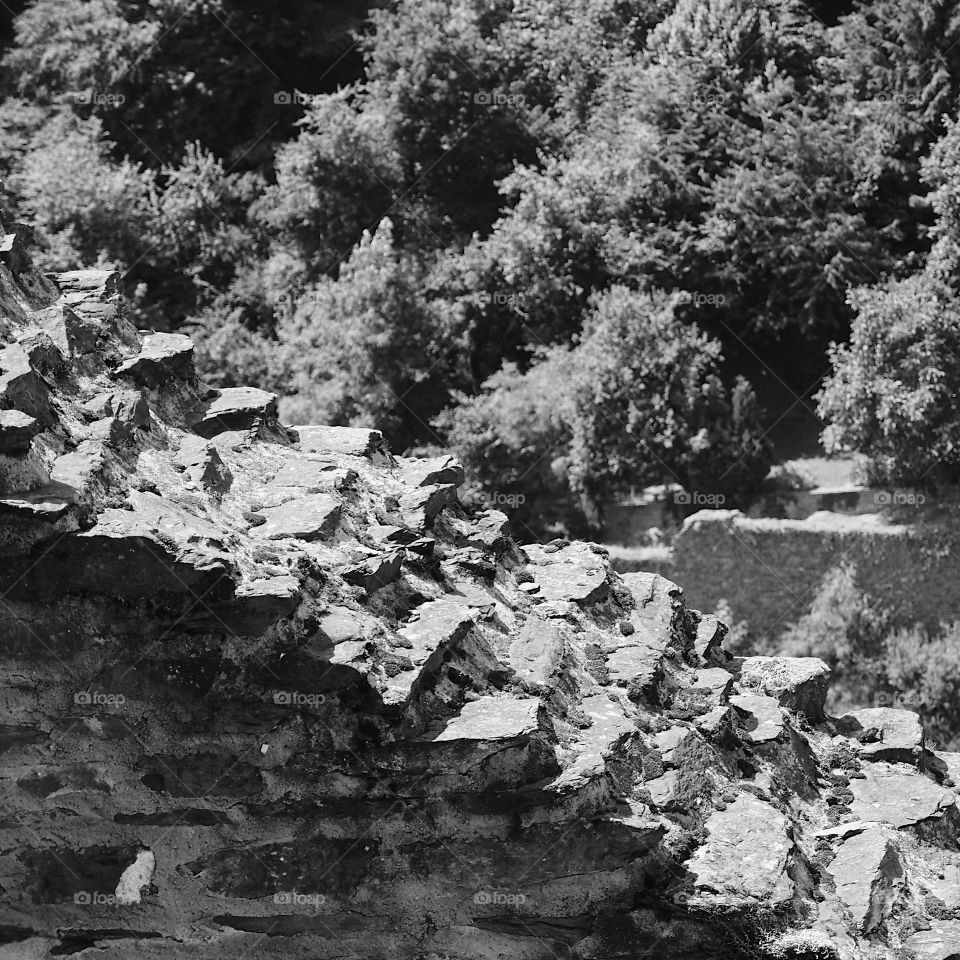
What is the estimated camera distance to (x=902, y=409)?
21.9 m

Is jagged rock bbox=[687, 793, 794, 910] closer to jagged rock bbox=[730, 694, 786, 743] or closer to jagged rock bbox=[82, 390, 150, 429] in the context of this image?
jagged rock bbox=[730, 694, 786, 743]

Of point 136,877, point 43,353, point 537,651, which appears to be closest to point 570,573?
point 537,651

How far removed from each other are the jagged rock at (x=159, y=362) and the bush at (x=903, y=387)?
11.5 m

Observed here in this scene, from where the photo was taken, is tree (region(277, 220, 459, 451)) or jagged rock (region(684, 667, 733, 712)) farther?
tree (region(277, 220, 459, 451))

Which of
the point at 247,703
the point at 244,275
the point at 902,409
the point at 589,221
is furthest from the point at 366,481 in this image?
the point at 244,275

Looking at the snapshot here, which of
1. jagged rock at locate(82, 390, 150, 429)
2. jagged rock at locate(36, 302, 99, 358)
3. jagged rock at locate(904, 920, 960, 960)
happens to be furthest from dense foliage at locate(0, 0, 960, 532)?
jagged rock at locate(82, 390, 150, 429)

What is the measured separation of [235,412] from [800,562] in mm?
11849

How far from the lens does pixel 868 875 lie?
12.5 meters

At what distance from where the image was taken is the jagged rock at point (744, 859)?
38.5 ft

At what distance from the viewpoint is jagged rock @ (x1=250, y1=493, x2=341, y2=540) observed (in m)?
12.6

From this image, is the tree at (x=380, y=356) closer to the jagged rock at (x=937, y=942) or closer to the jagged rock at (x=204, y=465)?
the jagged rock at (x=204, y=465)

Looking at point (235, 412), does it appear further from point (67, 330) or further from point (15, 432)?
point (15, 432)

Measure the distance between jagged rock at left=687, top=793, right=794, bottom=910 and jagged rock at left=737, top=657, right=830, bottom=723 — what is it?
230 centimetres

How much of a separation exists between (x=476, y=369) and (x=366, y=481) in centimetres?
1428
